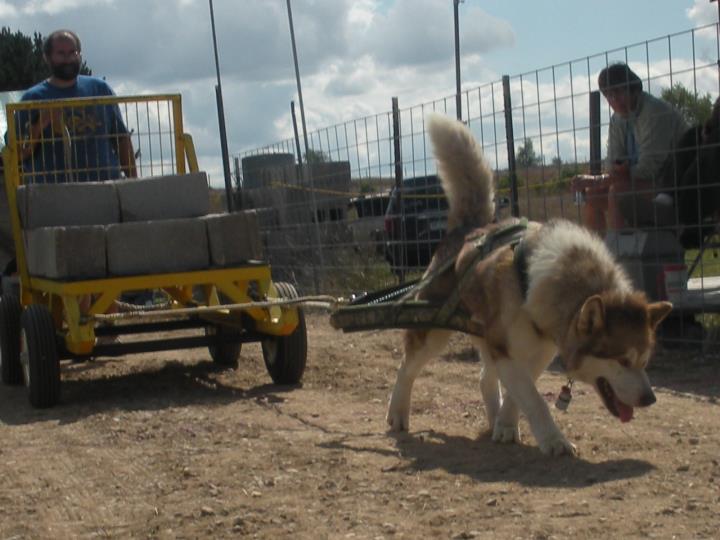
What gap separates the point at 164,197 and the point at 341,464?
3.26 m

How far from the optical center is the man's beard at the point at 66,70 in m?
8.92

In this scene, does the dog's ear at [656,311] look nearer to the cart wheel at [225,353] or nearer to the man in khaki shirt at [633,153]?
the man in khaki shirt at [633,153]

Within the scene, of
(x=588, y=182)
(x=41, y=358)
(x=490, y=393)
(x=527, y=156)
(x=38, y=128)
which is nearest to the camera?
(x=490, y=393)

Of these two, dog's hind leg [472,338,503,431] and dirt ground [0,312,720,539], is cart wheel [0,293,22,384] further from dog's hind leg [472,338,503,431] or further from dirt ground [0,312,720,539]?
dog's hind leg [472,338,503,431]

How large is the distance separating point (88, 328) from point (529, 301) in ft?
9.71

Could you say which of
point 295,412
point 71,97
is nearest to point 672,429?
point 295,412

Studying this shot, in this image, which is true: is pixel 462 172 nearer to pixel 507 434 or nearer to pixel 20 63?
pixel 507 434

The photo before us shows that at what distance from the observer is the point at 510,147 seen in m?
10.1

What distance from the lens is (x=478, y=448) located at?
5770mm

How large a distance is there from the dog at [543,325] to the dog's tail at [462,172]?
32 centimetres

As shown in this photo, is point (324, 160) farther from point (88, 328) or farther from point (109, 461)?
point (109, 461)

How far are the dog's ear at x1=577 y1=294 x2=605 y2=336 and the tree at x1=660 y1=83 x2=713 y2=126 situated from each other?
12.5 feet

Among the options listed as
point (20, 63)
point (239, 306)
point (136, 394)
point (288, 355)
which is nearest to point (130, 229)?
point (239, 306)

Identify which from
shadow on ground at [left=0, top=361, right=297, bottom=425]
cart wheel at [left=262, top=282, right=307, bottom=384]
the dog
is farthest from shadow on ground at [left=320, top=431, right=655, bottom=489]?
cart wheel at [left=262, top=282, right=307, bottom=384]
